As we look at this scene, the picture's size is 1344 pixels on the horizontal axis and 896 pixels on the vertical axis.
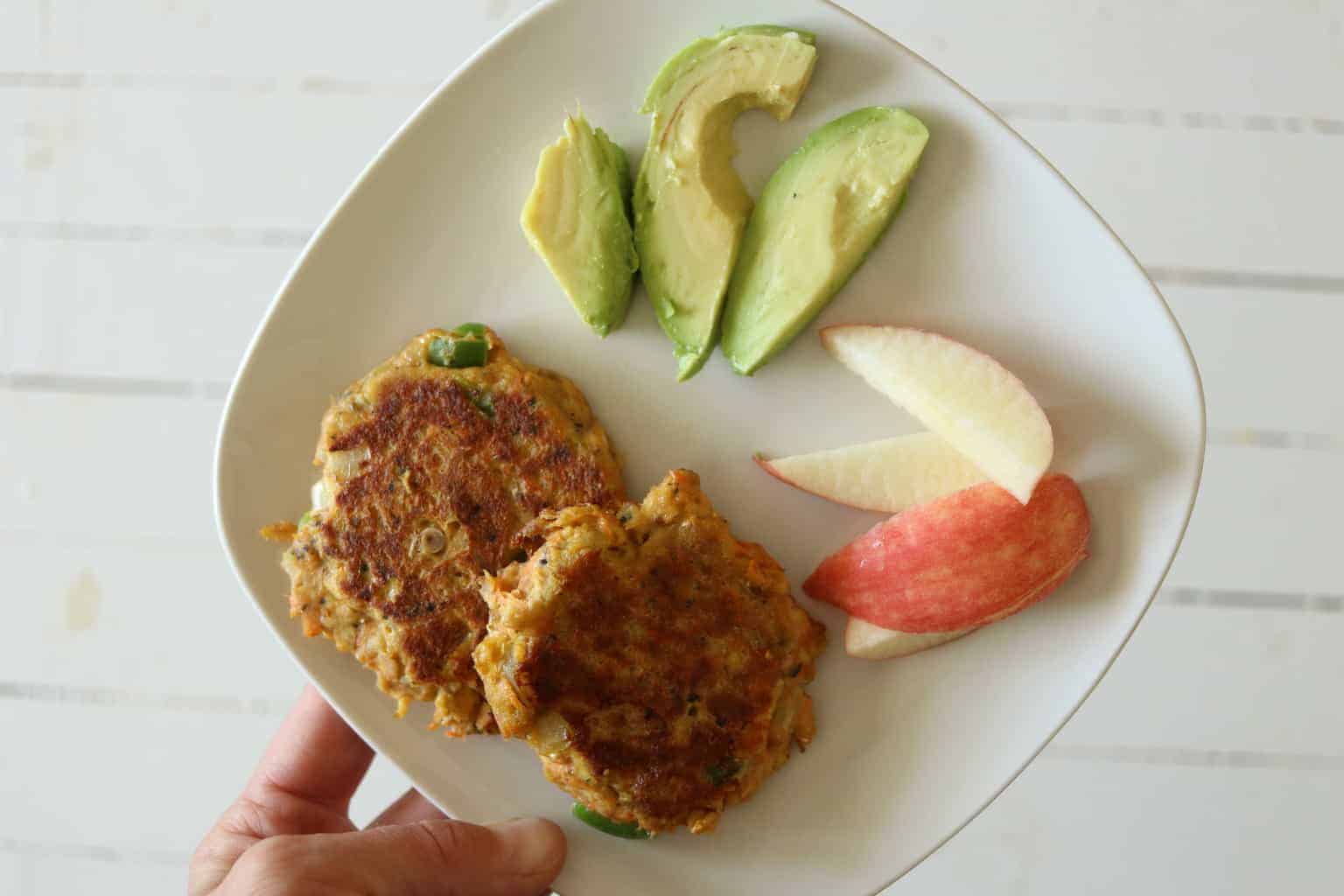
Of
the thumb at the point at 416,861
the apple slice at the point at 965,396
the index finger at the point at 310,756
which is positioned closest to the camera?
the thumb at the point at 416,861

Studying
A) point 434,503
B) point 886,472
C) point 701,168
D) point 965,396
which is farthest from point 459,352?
point 965,396

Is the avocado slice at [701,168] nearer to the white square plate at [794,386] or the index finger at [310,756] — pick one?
the white square plate at [794,386]

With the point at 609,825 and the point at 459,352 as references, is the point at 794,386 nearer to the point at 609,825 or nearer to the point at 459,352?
the point at 459,352

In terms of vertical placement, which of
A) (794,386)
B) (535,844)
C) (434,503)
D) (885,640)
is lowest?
(535,844)

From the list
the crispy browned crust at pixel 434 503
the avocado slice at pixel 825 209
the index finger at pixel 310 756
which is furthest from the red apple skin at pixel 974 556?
the index finger at pixel 310 756

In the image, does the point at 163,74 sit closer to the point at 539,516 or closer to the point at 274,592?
the point at 274,592
